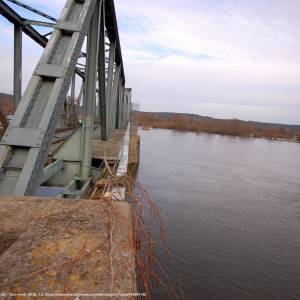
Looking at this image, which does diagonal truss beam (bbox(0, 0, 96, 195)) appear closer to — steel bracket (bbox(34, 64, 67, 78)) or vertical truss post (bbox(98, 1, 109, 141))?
steel bracket (bbox(34, 64, 67, 78))

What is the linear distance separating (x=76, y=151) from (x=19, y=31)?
160 inches

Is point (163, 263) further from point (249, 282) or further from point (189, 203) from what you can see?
point (189, 203)

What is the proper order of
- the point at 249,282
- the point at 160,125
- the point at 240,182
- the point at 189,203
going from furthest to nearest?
the point at 160,125
the point at 240,182
the point at 189,203
the point at 249,282

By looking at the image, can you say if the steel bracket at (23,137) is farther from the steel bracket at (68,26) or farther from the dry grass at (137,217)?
the steel bracket at (68,26)

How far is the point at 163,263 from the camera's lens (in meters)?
8.32

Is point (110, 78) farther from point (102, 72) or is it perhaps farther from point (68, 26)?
point (68, 26)

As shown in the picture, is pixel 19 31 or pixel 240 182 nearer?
pixel 19 31

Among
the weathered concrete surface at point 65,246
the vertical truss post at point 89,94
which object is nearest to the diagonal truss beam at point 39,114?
the weathered concrete surface at point 65,246

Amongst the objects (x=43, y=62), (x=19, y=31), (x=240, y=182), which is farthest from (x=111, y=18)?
(x=240, y=182)

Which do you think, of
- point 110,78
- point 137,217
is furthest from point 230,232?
point 137,217

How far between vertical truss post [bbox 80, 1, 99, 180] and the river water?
10.5 feet

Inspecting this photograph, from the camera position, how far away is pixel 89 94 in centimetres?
629

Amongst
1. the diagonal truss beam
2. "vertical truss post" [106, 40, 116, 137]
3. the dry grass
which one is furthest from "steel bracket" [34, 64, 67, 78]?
"vertical truss post" [106, 40, 116, 137]

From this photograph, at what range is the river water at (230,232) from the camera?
7.75 m
